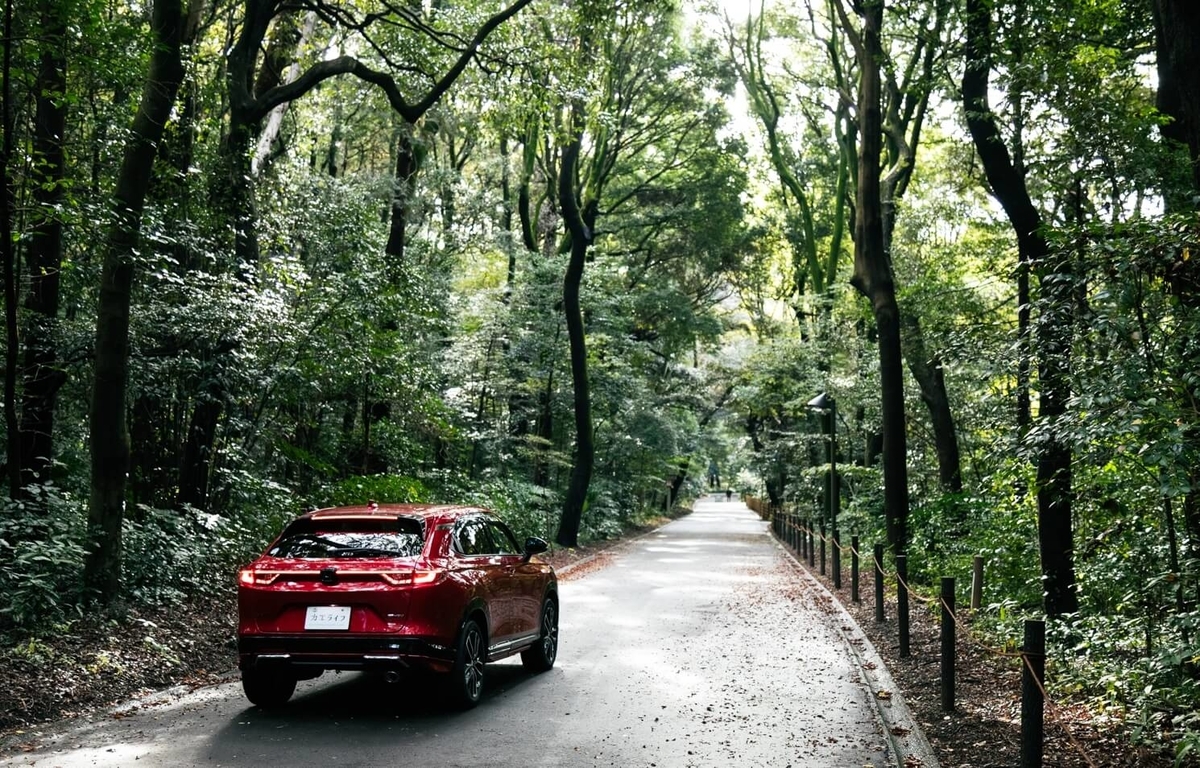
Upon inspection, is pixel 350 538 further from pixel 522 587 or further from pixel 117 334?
pixel 117 334

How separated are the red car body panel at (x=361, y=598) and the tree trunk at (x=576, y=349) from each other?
1924 centimetres

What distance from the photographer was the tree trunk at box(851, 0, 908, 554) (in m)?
18.3

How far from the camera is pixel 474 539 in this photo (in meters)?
9.51

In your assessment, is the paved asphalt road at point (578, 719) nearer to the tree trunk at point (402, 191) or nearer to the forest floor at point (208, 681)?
the forest floor at point (208, 681)

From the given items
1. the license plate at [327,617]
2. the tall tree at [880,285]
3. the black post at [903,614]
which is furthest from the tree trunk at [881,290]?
the license plate at [327,617]

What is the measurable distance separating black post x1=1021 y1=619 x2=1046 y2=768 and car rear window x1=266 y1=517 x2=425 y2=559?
455cm

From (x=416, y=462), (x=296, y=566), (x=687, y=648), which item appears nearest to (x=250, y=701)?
(x=296, y=566)

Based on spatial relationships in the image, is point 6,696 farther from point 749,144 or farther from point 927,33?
point 749,144

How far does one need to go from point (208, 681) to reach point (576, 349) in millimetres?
19460

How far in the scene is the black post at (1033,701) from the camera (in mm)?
6359

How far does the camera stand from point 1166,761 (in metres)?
6.88

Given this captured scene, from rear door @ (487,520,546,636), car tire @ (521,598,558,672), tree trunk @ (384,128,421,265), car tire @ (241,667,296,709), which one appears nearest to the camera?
car tire @ (241,667,296,709)

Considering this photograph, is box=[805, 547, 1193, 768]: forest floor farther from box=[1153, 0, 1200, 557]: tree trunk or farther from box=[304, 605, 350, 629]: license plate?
box=[304, 605, 350, 629]: license plate

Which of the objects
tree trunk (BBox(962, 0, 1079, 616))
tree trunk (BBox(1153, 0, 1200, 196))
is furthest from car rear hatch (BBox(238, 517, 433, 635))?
tree trunk (BBox(962, 0, 1079, 616))
